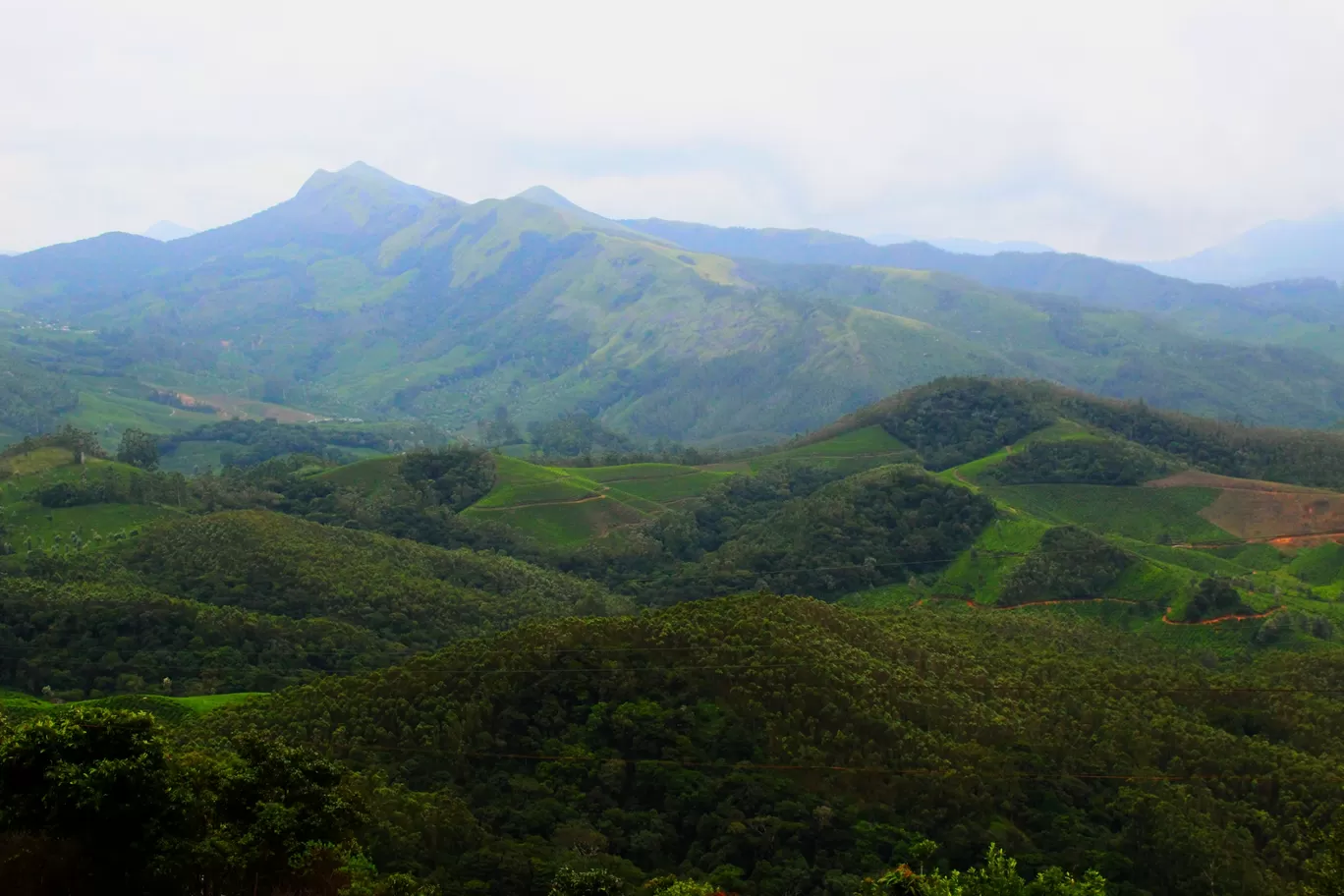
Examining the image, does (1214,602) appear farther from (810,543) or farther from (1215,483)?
(810,543)

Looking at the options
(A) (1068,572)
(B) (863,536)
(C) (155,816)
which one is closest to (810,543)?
(B) (863,536)

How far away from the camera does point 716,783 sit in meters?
38.3

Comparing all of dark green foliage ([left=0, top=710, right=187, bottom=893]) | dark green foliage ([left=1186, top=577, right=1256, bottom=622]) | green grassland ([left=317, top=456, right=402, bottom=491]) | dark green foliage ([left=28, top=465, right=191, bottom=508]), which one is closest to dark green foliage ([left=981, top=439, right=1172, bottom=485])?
dark green foliage ([left=1186, top=577, right=1256, bottom=622])

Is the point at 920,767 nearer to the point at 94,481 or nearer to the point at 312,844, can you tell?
the point at 312,844

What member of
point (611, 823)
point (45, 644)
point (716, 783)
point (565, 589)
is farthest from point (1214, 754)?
point (45, 644)

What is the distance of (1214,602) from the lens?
68125 mm

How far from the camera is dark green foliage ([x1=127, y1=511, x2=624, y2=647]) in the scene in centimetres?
7025

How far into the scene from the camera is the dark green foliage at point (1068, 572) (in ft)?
252

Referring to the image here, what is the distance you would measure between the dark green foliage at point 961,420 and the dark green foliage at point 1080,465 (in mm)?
10366

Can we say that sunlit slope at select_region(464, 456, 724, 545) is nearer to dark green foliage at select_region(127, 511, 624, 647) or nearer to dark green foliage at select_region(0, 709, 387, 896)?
dark green foliage at select_region(127, 511, 624, 647)

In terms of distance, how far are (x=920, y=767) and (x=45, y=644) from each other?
48584 millimetres

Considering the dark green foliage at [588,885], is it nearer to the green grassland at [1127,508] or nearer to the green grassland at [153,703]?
the green grassland at [153,703]

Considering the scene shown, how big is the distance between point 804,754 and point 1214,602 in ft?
141

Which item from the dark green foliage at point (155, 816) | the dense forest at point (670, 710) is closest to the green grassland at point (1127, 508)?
the dense forest at point (670, 710)
